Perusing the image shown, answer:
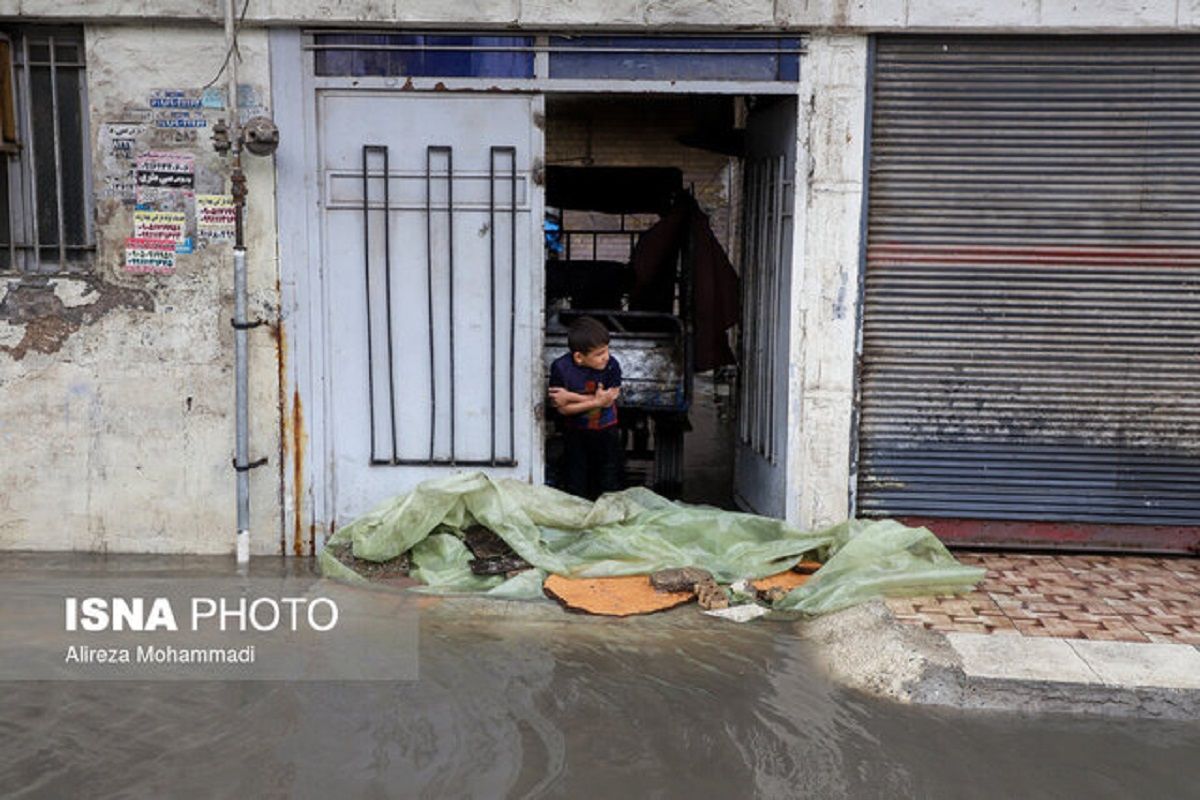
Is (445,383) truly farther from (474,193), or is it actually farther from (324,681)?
(324,681)

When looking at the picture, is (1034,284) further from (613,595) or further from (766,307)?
(613,595)

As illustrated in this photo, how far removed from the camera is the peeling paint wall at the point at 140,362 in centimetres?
686

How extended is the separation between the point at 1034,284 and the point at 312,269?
4.41 m

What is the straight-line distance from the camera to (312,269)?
7000 millimetres

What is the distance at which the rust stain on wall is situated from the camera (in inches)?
275

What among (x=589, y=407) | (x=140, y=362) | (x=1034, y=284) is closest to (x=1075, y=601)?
(x=1034, y=284)

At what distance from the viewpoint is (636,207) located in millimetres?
10203

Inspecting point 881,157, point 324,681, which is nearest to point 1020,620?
point 881,157

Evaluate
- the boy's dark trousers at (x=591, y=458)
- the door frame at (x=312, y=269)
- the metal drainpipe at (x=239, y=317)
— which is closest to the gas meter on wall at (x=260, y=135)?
the metal drainpipe at (x=239, y=317)

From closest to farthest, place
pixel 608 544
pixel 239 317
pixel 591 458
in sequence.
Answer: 1. pixel 608 544
2. pixel 239 317
3. pixel 591 458

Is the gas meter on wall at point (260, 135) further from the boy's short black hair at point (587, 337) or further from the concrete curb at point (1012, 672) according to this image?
the concrete curb at point (1012, 672)

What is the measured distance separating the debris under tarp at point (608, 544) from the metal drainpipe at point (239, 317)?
0.59 metres

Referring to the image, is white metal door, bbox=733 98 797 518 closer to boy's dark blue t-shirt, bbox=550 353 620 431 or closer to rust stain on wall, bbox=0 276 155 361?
boy's dark blue t-shirt, bbox=550 353 620 431

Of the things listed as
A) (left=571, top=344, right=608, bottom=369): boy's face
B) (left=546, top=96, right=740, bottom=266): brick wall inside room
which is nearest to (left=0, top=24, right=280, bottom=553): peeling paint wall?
(left=571, top=344, right=608, bottom=369): boy's face
